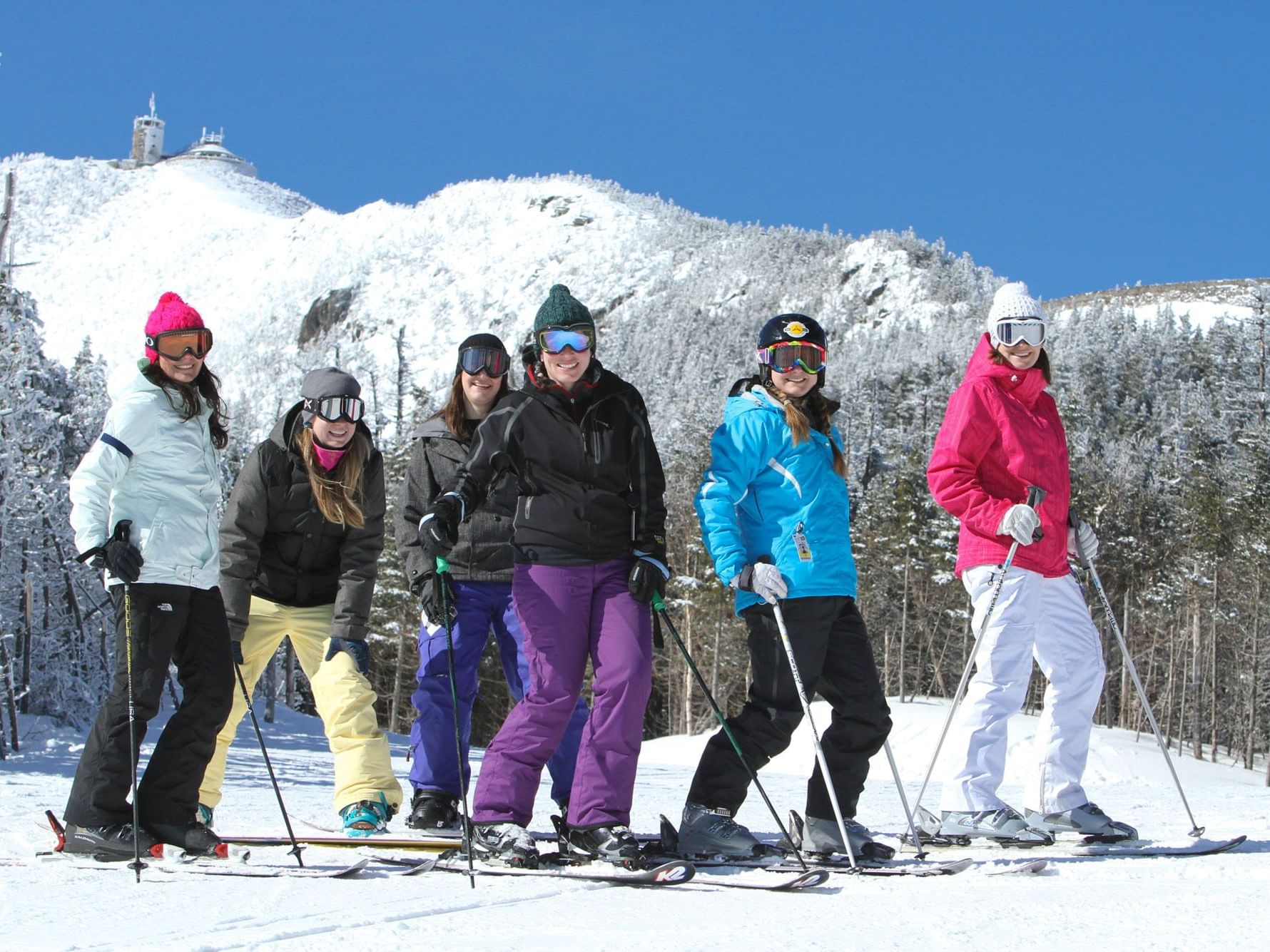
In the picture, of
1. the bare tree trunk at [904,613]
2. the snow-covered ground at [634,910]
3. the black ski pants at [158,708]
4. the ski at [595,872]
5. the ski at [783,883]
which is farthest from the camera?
the bare tree trunk at [904,613]

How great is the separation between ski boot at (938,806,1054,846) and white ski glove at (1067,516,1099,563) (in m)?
1.19

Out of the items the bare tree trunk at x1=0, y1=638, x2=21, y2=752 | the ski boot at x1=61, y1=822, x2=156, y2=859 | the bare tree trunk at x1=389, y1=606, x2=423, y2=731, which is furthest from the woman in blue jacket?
the bare tree trunk at x1=389, y1=606, x2=423, y2=731

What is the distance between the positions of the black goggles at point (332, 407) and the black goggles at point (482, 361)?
1.78ft

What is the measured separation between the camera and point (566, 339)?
4352mm

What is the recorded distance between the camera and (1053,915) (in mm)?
3064

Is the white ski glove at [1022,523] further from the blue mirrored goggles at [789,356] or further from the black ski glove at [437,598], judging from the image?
the black ski glove at [437,598]

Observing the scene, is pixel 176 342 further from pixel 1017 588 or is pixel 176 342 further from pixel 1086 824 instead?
pixel 1086 824

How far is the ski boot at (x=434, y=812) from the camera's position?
5.16m

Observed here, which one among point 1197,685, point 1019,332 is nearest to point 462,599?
point 1019,332

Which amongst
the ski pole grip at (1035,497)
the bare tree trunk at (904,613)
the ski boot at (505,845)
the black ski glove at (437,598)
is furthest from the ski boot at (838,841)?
the bare tree trunk at (904,613)

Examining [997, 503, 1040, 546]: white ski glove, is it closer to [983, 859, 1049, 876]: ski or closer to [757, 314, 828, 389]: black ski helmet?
[757, 314, 828, 389]: black ski helmet

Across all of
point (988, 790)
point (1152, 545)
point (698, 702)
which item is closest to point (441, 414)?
point (988, 790)

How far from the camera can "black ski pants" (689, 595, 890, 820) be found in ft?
14.5

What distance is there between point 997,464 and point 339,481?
282 cm
